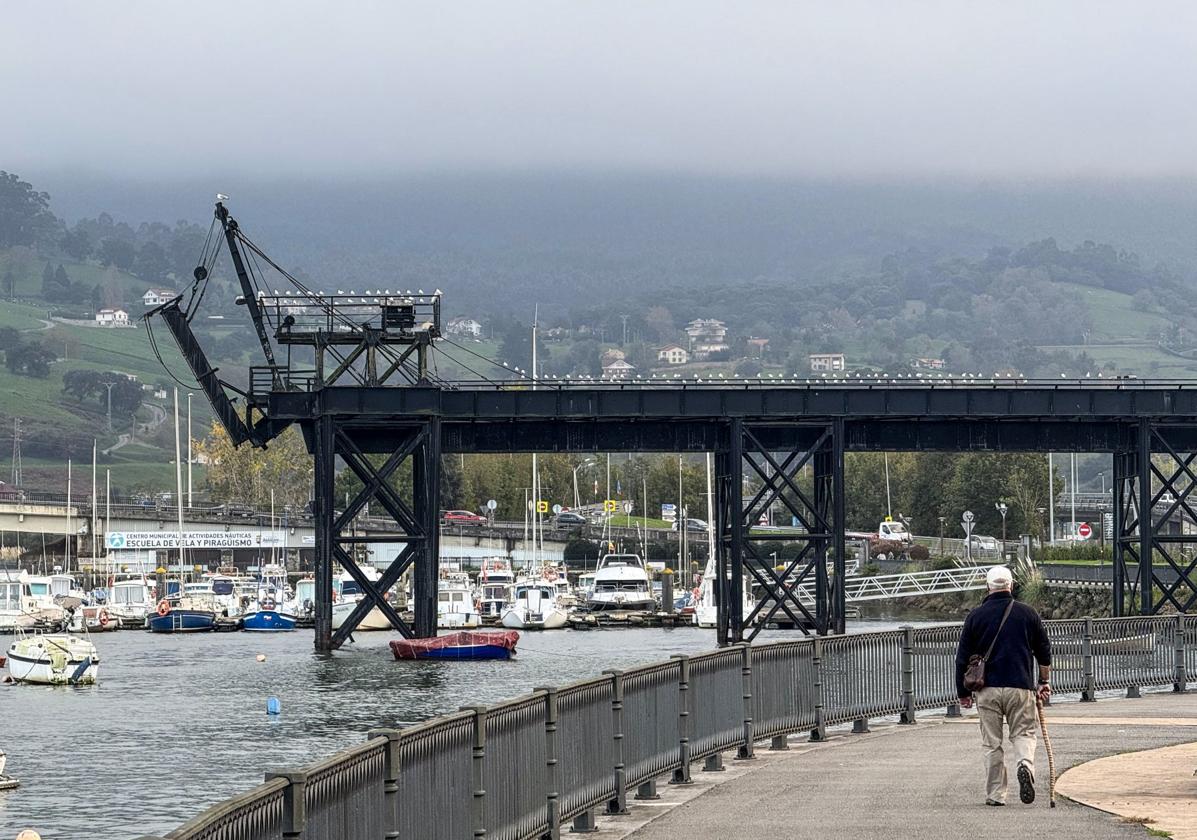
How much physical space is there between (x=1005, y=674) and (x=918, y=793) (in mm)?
2259

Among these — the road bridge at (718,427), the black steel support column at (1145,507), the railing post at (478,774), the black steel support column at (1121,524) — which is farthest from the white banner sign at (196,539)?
the railing post at (478,774)

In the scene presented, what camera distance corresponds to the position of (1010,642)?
937 inches

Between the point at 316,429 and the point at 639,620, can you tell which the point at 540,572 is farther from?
the point at 316,429

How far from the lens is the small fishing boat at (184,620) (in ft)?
414

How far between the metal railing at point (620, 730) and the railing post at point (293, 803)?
0.03 ft

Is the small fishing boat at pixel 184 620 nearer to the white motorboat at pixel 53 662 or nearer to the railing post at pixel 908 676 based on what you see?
the white motorboat at pixel 53 662

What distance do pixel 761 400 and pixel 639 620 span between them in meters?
46.5

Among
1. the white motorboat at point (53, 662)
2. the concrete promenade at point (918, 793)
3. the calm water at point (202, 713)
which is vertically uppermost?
the concrete promenade at point (918, 793)

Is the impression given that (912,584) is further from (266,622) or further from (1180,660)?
(1180,660)

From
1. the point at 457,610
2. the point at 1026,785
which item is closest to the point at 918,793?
the point at 1026,785

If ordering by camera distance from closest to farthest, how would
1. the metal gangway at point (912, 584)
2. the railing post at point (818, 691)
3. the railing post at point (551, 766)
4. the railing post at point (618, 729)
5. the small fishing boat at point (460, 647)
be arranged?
the railing post at point (551, 766) < the railing post at point (618, 729) < the railing post at point (818, 691) < the small fishing boat at point (460, 647) < the metal gangway at point (912, 584)

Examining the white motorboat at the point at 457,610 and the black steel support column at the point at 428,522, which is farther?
the white motorboat at the point at 457,610

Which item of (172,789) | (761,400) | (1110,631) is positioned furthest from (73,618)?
(1110,631)

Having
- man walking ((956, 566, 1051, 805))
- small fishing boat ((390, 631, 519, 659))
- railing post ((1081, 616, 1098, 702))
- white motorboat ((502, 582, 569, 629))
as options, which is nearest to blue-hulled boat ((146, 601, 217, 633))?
white motorboat ((502, 582, 569, 629))
